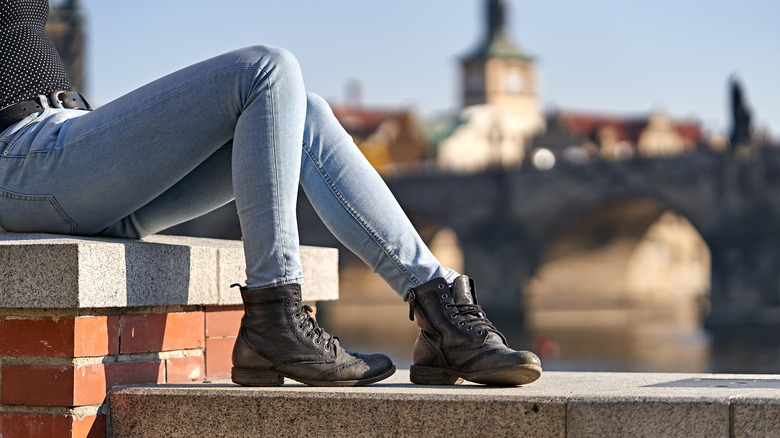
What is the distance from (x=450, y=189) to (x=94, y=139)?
128 ft

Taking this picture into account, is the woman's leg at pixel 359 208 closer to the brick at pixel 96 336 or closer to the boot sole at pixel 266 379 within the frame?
the boot sole at pixel 266 379

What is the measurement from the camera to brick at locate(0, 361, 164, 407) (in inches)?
88.8

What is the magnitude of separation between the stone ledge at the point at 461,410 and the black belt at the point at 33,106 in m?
0.68

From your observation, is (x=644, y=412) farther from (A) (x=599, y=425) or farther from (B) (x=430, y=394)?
(B) (x=430, y=394)

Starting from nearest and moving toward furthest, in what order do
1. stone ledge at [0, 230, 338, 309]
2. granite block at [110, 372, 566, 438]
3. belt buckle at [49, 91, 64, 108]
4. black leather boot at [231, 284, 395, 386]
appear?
granite block at [110, 372, 566, 438] < stone ledge at [0, 230, 338, 309] < black leather boot at [231, 284, 395, 386] < belt buckle at [49, 91, 64, 108]

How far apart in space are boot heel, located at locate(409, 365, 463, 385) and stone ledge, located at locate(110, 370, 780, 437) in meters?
0.03

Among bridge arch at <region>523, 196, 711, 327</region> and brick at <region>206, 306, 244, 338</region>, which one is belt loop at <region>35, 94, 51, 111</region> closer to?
brick at <region>206, 306, 244, 338</region>

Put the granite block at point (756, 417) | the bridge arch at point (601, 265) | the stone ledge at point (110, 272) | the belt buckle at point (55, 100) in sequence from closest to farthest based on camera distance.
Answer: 1. the granite block at point (756, 417)
2. the stone ledge at point (110, 272)
3. the belt buckle at point (55, 100)
4. the bridge arch at point (601, 265)

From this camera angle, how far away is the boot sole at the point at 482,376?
7.47ft

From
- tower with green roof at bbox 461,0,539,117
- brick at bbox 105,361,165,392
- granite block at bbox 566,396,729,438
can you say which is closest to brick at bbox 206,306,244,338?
brick at bbox 105,361,165,392

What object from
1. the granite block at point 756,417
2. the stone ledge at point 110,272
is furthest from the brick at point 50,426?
the granite block at point 756,417

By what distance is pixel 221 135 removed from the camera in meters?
2.34

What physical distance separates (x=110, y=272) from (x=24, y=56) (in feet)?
2.05

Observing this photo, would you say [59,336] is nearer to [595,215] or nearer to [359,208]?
[359,208]
